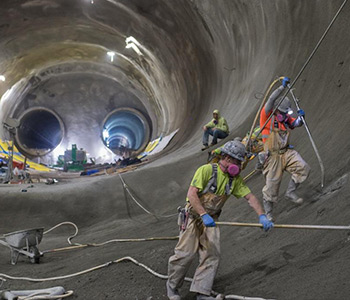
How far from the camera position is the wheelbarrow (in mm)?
5277

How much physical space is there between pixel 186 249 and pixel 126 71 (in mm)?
17986

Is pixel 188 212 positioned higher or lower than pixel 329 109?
lower

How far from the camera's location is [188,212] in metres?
3.45

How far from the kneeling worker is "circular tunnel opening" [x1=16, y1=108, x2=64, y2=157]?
19.1 m

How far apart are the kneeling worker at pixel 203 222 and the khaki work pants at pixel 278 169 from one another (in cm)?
139

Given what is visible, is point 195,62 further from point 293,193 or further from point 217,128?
point 293,193

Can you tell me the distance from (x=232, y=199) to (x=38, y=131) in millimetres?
19448

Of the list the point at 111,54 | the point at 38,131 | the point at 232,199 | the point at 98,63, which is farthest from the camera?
the point at 38,131

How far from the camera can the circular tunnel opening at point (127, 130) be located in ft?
74.0

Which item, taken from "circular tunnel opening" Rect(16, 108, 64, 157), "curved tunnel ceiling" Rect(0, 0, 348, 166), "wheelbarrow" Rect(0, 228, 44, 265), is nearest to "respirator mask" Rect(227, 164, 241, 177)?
"wheelbarrow" Rect(0, 228, 44, 265)

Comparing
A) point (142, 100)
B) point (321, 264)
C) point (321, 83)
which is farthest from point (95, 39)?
point (321, 264)

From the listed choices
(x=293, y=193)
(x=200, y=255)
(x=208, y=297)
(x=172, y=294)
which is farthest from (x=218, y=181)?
(x=293, y=193)

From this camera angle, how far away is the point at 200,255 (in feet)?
11.0

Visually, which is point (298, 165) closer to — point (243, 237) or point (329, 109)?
point (243, 237)
